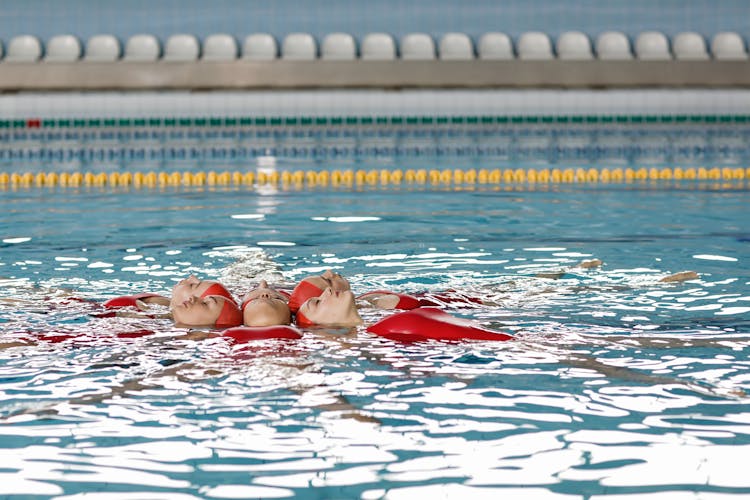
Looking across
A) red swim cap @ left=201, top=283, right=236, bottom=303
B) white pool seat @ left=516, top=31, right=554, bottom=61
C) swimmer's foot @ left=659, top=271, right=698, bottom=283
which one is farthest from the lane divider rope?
red swim cap @ left=201, top=283, right=236, bottom=303

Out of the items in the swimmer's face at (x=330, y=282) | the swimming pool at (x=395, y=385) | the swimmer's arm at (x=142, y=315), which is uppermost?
the swimmer's face at (x=330, y=282)

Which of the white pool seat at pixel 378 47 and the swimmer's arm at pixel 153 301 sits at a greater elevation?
the white pool seat at pixel 378 47

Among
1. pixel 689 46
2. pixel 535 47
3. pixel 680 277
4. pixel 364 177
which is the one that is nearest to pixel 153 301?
pixel 680 277

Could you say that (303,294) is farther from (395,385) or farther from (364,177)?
(364,177)

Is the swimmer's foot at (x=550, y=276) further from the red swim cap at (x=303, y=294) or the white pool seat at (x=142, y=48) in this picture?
the white pool seat at (x=142, y=48)

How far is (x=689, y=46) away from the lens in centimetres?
1472

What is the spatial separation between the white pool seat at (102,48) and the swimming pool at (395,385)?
9171 millimetres

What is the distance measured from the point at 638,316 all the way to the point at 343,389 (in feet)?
4.75

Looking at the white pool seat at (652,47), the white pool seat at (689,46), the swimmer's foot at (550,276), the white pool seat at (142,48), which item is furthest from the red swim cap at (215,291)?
the white pool seat at (689,46)

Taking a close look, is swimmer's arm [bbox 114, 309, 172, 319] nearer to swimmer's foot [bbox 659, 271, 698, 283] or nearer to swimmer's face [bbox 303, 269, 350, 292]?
swimmer's face [bbox 303, 269, 350, 292]

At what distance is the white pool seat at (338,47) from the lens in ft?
47.4

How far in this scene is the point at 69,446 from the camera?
236cm

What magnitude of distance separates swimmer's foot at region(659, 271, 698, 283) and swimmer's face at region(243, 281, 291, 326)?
1.84 m

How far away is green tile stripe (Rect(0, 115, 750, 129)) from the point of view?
13.4 m
